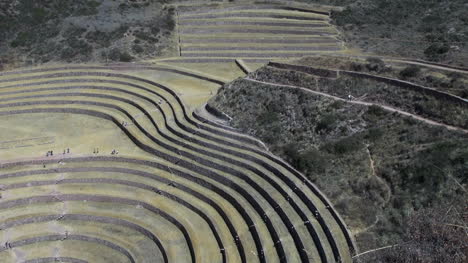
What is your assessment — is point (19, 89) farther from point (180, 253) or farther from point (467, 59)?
point (467, 59)

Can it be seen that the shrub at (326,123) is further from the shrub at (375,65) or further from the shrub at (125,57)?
the shrub at (125,57)

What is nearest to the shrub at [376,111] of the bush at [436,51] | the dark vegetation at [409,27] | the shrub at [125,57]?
the dark vegetation at [409,27]

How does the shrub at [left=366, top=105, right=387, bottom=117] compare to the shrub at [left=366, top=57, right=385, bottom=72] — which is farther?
the shrub at [left=366, top=57, right=385, bottom=72]

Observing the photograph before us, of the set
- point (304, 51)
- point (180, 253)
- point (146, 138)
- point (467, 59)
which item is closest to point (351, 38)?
point (304, 51)

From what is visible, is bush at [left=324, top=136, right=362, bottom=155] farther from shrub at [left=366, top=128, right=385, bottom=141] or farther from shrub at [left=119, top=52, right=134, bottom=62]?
shrub at [left=119, top=52, right=134, bottom=62]

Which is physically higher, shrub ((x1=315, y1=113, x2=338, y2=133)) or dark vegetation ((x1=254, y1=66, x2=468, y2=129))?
dark vegetation ((x1=254, y1=66, x2=468, y2=129))

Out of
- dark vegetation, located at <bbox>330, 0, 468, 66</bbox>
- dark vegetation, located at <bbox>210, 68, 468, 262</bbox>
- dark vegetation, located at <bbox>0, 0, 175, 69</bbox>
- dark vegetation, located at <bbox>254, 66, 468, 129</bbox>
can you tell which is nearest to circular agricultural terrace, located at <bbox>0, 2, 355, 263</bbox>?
dark vegetation, located at <bbox>210, 68, 468, 262</bbox>

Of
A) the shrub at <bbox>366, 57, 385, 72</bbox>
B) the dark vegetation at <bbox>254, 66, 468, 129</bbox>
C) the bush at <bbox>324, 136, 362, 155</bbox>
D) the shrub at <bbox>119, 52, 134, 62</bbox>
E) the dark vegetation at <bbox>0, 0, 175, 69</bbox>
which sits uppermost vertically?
the dark vegetation at <bbox>0, 0, 175, 69</bbox>
